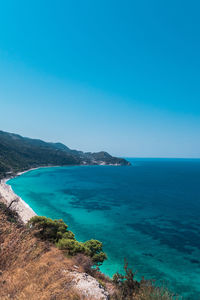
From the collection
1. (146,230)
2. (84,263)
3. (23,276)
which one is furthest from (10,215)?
(146,230)

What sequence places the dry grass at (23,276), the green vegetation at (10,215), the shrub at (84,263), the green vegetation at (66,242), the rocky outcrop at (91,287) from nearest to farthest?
the dry grass at (23,276) → the rocky outcrop at (91,287) → the shrub at (84,263) → the green vegetation at (66,242) → the green vegetation at (10,215)

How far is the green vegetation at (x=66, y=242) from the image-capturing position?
610 inches

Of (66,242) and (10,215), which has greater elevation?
(66,242)

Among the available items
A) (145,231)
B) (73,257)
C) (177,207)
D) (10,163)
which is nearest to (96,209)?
(145,231)

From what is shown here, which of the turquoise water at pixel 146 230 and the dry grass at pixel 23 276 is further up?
the dry grass at pixel 23 276

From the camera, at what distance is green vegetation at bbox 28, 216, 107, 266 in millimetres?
15492

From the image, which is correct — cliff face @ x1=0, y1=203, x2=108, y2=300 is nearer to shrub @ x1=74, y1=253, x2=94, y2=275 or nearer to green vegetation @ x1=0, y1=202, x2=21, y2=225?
shrub @ x1=74, y1=253, x2=94, y2=275

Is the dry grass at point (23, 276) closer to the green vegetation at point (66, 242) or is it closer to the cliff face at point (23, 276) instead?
the cliff face at point (23, 276)

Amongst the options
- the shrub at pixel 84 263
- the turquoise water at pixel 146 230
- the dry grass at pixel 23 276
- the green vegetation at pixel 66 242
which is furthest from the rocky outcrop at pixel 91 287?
the turquoise water at pixel 146 230

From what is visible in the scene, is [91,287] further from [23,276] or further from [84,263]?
[84,263]

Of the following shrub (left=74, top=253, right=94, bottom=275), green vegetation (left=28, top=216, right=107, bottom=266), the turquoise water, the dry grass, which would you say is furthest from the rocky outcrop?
the turquoise water

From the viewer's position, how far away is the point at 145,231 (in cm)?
3316

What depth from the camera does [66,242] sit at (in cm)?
1561

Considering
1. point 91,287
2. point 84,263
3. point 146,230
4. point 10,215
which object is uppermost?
point 91,287
